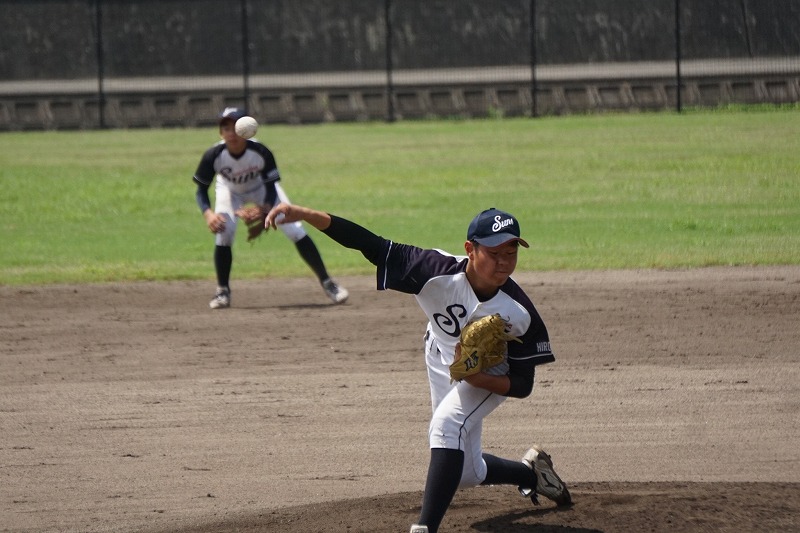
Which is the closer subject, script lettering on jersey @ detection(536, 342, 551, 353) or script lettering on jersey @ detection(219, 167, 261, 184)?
script lettering on jersey @ detection(536, 342, 551, 353)

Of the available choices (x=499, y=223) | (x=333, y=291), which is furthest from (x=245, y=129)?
→ (x=499, y=223)

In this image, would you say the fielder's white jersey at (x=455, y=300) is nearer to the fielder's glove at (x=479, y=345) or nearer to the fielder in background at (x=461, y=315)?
the fielder in background at (x=461, y=315)

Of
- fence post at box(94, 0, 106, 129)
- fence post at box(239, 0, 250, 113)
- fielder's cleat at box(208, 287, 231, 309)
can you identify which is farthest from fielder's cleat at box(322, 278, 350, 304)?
fence post at box(94, 0, 106, 129)

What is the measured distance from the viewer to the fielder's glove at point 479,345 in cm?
461

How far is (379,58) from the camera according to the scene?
2741 centimetres

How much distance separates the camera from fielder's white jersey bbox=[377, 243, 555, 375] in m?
4.78

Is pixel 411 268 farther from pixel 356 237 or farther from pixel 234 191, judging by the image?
pixel 234 191

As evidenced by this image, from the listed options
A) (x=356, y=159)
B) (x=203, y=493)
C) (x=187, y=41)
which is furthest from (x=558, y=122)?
(x=203, y=493)

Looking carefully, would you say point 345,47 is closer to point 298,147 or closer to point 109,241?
point 298,147

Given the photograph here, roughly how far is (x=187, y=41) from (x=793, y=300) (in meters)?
20.8

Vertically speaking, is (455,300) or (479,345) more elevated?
(455,300)

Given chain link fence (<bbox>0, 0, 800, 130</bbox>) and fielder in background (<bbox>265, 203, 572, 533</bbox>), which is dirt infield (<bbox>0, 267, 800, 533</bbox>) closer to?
fielder in background (<bbox>265, 203, 572, 533</bbox>)

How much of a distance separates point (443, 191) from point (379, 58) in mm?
10809

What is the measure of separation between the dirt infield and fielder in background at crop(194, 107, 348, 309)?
0.28 metres
